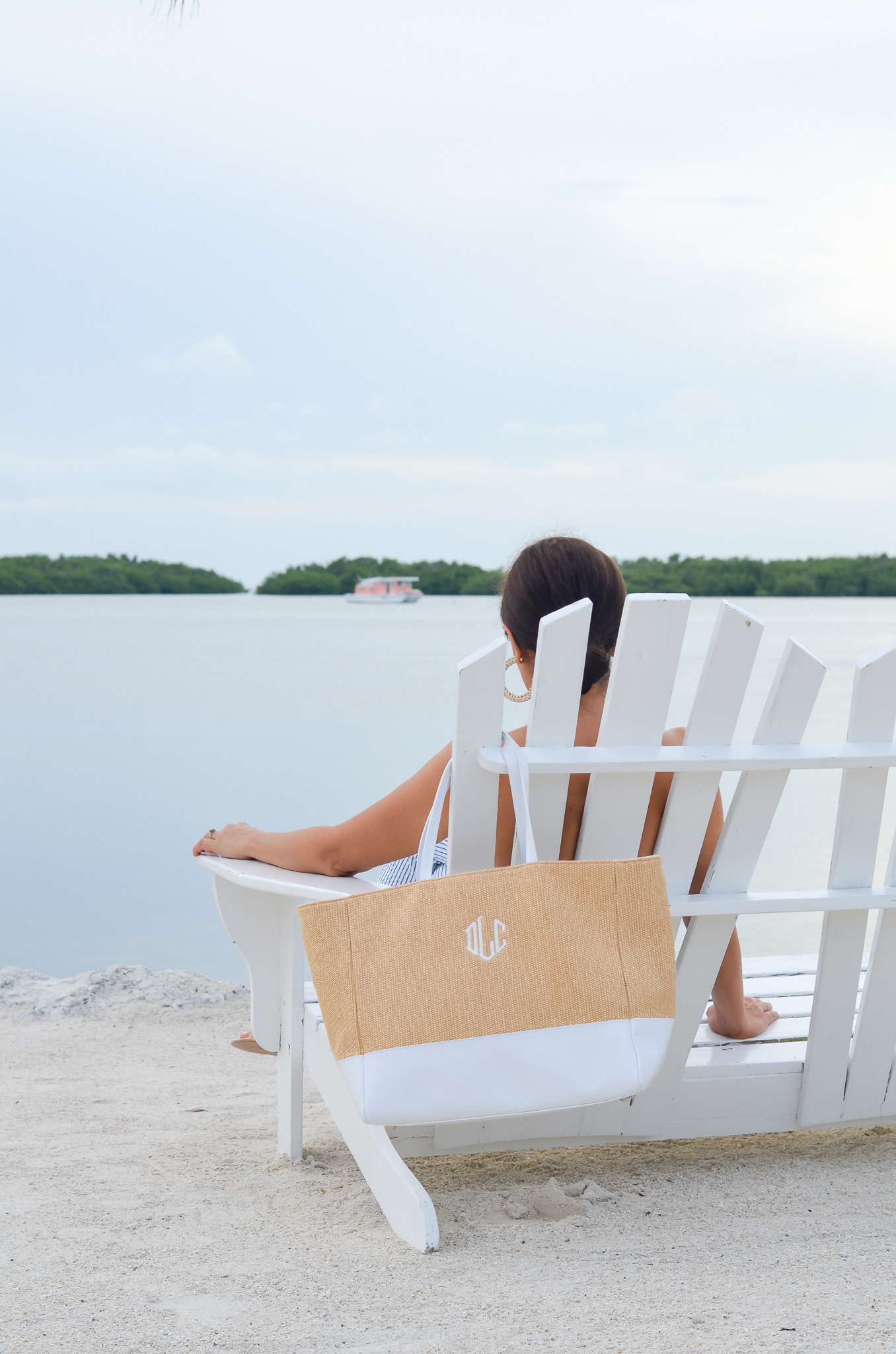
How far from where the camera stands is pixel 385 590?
53.8 meters

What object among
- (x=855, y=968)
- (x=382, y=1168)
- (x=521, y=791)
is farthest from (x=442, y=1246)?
(x=855, y=968)

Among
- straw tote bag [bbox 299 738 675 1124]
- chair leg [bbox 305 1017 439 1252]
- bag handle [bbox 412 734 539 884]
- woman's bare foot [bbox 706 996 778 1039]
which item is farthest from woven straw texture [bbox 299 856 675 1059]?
woman's bare foot [bbox 706 996 778 1039]

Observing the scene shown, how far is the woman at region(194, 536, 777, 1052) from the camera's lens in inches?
74.2

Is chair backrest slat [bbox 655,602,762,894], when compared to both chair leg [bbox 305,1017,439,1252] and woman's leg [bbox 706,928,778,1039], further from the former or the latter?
chair leg [bbox 305,1017,439,1252]

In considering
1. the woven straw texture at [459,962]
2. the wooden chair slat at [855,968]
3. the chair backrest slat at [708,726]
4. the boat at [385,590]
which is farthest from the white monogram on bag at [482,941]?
the boat at [385,590]

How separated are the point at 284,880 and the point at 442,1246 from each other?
26.6 inches

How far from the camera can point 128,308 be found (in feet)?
149

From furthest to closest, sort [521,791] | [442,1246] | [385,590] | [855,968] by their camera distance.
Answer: [385,590], [855,968], [442,1246], [521,791]

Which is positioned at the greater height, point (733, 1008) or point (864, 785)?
point (864, 785)

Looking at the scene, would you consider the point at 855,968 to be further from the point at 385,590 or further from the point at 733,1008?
the point at 385,590

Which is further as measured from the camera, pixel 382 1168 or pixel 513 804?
pixel 382 1168

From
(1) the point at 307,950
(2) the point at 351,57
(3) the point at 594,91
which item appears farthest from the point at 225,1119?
(2) the point at 351,57

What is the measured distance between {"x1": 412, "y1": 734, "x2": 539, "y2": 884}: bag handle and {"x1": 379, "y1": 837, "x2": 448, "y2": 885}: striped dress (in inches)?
7.8

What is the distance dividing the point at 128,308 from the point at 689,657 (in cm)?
2834
